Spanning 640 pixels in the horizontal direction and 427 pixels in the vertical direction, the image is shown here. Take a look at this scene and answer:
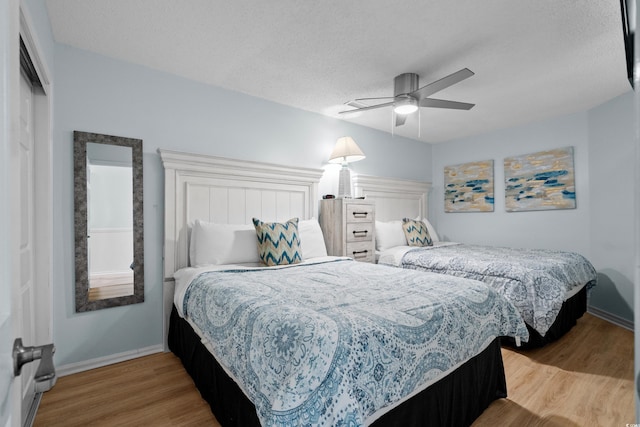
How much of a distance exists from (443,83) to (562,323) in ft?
7.96

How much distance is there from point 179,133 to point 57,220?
112cm

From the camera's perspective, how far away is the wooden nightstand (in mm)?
3273

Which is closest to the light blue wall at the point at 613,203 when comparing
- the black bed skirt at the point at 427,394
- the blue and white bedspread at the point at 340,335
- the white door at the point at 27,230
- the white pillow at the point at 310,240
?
the blue and white bedspread at the point at 340,335

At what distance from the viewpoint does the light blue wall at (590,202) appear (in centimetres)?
309

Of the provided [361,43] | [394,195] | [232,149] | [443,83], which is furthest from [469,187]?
[232,149]

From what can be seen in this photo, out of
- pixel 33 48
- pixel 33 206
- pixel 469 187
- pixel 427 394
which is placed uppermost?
pixel 33 48

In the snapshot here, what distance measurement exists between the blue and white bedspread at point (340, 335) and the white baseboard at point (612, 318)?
2184 millimetres

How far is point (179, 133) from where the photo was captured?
2689 mm

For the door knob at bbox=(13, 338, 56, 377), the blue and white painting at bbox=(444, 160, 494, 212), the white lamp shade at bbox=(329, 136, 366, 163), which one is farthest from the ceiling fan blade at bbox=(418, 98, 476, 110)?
the door knob at bbox=(13, 338, 56, 377)

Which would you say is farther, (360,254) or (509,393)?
(360,254)

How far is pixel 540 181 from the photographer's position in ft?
12.5

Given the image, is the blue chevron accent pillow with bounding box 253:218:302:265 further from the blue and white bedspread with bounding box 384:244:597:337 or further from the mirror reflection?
the blue and white bedspread with bounding box 384:244:597:337

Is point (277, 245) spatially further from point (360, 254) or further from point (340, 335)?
point (340, 335)

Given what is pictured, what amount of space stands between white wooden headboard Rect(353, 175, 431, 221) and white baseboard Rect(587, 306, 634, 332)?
2.25 meters
